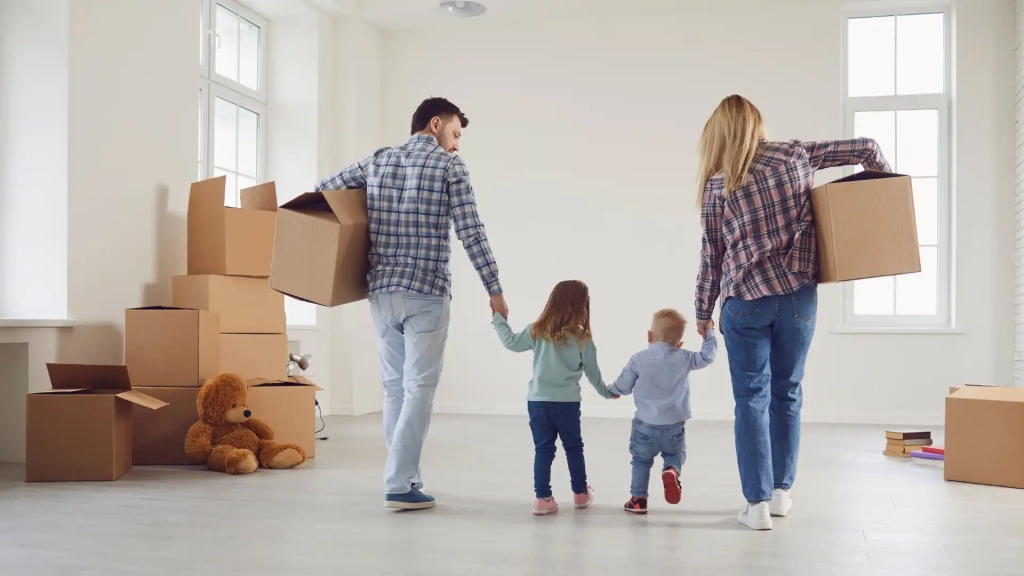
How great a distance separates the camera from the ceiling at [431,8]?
576cm

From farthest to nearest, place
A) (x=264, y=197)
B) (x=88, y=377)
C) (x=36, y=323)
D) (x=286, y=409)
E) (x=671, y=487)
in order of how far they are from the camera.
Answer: (x=264, y=197)
(x=286, y=409)
(x=36, y=323)
(x=88, y=377)
(x=671, y=487)

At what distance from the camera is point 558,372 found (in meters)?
2.65

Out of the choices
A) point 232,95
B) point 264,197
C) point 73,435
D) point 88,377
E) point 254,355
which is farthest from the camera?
point 232,95

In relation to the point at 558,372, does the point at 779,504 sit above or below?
below

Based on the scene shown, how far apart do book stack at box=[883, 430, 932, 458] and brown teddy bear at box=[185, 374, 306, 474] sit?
254cm

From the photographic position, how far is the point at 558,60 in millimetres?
6109

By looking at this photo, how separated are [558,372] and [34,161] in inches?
92.7

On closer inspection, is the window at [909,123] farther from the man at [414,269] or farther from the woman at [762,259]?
the man at [414,269]

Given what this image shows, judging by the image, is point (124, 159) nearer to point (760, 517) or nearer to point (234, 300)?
point (234, 300)

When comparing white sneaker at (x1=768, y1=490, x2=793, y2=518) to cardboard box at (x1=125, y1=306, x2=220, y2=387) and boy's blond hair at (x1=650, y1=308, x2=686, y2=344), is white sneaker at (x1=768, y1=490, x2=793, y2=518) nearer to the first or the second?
boy's blond hair at (x1=650, y1=308, x2=686, y2=344)

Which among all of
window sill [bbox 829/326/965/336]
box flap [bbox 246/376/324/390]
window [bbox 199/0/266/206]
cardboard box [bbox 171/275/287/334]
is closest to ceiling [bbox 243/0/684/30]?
window [bbox 199/0/266/206]

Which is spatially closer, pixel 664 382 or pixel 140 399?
pixel 664 382

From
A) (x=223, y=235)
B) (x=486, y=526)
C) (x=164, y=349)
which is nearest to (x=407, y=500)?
(x=486, y=526)

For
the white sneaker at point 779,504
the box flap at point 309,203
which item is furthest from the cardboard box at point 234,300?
the white sneaker at point 779,504
